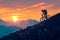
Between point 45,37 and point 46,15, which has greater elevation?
point 46,15

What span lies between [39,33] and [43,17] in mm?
10735

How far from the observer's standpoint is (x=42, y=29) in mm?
197500

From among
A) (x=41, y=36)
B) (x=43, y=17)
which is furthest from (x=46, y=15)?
(x=41, y=36)

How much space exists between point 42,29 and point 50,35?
30.5ft

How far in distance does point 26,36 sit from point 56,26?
69.3 feet

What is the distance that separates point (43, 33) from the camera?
193m

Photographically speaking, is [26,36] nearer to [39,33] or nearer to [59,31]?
[39,33]

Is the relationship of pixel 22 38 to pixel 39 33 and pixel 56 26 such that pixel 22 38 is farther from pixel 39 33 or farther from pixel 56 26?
pixel 56 26

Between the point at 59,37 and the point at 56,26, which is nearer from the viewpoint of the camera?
the point at 59,37

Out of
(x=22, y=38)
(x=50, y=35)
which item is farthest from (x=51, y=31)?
(x=22, y=38)

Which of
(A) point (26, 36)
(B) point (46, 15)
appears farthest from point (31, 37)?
(B) point (46, 15)

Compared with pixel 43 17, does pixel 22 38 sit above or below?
below

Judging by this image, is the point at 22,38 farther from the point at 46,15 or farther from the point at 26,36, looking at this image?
the point at 46,15

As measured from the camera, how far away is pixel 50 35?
19038cm
